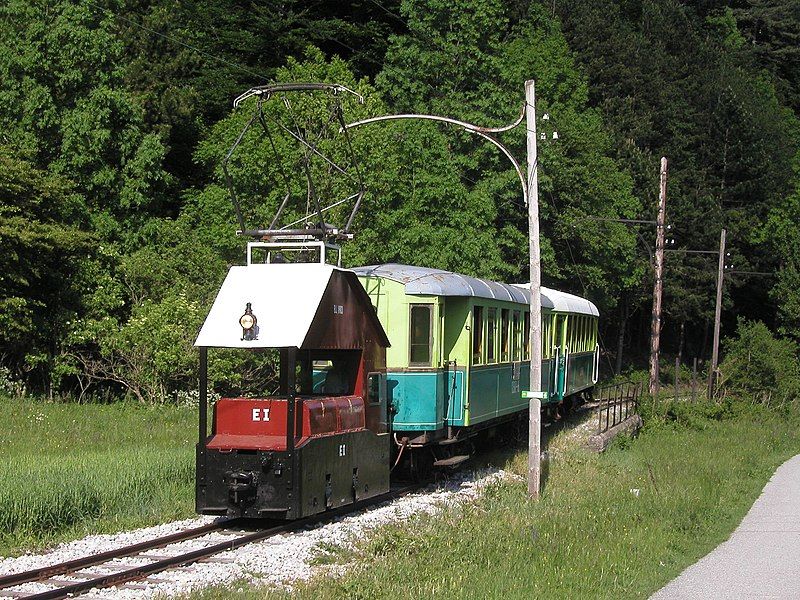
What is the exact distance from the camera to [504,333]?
851 inches

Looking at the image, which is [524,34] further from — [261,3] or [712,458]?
[712,458]

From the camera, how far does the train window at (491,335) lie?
20.2m

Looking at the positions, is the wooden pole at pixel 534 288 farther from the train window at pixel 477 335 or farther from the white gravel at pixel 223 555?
the white gravel at pixel 223 555

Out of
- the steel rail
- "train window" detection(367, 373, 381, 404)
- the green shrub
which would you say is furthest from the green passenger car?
the green shrub

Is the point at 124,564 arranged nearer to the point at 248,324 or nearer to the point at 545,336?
the point at 248,324

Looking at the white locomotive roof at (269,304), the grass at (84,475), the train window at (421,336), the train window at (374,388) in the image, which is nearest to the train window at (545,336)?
the grass at (84,475)

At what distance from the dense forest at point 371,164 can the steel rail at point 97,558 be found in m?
14.2

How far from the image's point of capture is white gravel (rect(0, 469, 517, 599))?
428 inches

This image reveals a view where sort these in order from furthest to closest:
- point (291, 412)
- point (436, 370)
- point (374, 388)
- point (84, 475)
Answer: point (436, 370)
point (374, 388)
point (84, 475)
point (291, 412)

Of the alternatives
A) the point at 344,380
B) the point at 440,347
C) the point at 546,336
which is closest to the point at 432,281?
the point at 440,347

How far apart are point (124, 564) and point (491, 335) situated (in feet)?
32.8

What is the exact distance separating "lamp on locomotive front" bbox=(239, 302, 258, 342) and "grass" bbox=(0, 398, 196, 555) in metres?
2.87

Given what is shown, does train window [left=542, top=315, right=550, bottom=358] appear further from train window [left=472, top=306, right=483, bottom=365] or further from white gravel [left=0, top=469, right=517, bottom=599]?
white gravel [left=0, top=469, right=517, bottom=599]

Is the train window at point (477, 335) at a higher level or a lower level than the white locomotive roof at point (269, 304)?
lower
